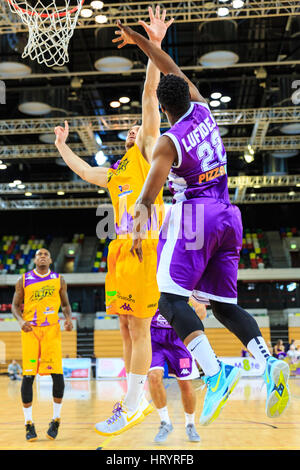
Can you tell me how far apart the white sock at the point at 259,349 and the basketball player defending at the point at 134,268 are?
1.00m

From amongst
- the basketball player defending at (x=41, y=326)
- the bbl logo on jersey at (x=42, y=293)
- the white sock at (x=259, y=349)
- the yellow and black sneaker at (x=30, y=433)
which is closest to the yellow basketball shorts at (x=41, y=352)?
the basketball player defending at (x=41, y=326)

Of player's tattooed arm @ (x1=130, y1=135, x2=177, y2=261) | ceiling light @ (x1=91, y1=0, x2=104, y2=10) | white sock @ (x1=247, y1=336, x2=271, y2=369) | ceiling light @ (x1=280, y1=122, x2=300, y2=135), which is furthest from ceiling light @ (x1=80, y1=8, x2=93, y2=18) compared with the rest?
white sock @ (x1=247, y1=336, x2=271, y2=369)

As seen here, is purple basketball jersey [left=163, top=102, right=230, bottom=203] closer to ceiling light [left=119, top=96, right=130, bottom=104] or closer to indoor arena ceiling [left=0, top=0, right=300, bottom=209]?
indoor arena ceiling [left=0, top=0, right=300, bottom=209]

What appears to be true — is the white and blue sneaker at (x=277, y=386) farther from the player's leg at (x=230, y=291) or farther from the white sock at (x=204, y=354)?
the white sock at (x=204, y=354)

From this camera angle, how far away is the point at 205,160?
2.97 m

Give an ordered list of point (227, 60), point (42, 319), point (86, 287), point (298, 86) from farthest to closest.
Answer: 1. point (86, 287)
2. point (298, 86)
3. point (227, 60)
4. point (42, 319)

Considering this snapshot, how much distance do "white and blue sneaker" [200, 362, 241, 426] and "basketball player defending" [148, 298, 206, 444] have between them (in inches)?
101

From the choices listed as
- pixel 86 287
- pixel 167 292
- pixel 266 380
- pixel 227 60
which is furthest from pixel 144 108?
pixel 86 287

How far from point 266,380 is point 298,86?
13.6m

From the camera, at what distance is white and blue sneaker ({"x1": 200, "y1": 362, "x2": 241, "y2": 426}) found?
2.69m

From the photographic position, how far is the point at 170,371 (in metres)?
5.82

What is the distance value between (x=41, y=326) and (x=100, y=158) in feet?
43.9

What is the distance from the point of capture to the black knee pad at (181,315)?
2768 mm

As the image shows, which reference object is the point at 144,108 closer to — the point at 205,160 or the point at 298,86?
the point at 205,160
